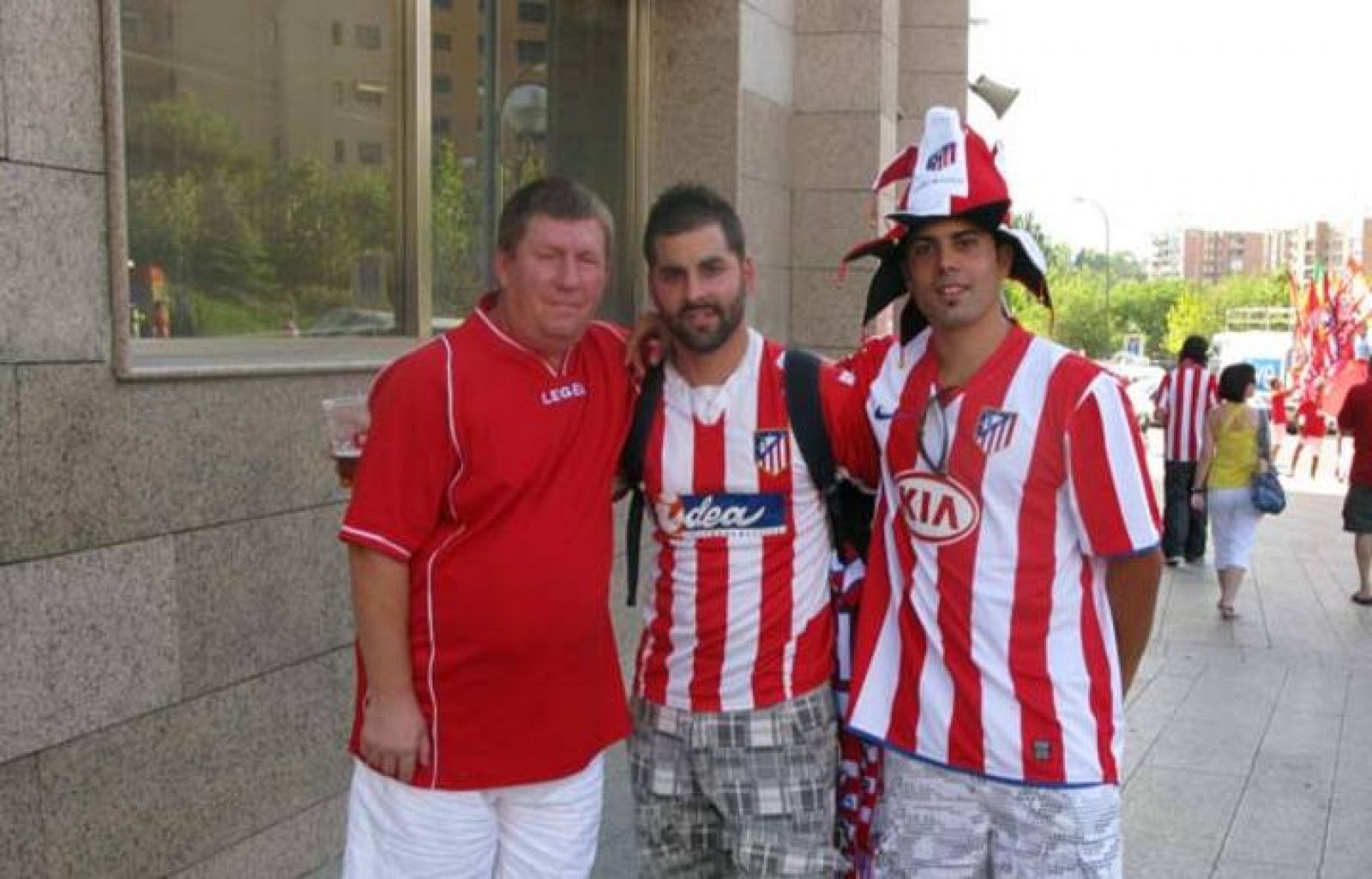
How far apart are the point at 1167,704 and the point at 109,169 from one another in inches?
233

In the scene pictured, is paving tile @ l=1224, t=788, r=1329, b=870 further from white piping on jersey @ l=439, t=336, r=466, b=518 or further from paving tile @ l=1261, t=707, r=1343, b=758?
white piping on jersey @ l=439, t=336, r=466, b=518

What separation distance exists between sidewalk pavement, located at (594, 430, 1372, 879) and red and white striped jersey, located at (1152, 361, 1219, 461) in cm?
170

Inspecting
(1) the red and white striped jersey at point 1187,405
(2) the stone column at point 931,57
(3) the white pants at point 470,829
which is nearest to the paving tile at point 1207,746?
(3) the white pants at point 470,829

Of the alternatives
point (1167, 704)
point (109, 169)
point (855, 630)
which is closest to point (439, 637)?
point (855, 630)

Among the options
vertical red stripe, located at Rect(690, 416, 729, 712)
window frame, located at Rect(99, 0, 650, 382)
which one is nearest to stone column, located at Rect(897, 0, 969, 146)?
window frame, located at Rect(99, 0, 650, 382)

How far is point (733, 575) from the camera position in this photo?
300cm

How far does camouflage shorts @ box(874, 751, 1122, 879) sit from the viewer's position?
269 centimetres

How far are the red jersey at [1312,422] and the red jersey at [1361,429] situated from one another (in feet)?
42.3

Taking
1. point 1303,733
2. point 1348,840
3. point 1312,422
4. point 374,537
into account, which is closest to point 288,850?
point 374,537

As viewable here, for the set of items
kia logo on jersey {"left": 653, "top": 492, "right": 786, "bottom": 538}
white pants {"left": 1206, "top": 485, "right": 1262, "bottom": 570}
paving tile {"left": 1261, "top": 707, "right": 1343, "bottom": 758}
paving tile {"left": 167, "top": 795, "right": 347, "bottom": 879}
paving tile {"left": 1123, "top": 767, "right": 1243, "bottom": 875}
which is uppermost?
kia logo on jersey {"left": 653, "top": 492, "right": 786, "bottom": 538}

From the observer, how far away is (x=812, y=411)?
305 cm

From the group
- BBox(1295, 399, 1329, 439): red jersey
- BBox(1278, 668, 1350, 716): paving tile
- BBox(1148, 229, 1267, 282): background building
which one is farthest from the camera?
BBox(1148, 229, 1267, 282): background building

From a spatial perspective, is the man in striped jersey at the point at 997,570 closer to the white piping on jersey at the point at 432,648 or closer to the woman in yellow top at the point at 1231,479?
the white piping on jersey at the point at 432,648

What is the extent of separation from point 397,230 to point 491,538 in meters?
2.94
